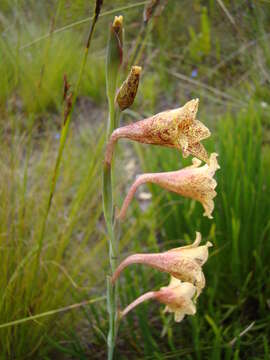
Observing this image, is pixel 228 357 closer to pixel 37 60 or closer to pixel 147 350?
pixel 147 350

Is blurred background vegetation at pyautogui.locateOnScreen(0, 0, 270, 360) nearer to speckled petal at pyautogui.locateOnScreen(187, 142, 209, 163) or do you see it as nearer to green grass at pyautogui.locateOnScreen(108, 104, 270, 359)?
green grass at pyautogui.locateOnScreen(108, 104, 270, 359)

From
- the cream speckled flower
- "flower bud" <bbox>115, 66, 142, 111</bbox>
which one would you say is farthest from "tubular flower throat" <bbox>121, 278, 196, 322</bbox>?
"flower bud" <bbox>115, 66, 142, 111</bbox>

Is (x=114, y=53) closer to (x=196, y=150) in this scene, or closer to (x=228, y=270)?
(x=196, y=150)

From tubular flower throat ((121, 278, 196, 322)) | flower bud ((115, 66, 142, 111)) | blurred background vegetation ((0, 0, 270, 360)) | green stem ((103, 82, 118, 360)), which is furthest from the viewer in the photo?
blurred background vegetation ((0, 0, 270, 360))

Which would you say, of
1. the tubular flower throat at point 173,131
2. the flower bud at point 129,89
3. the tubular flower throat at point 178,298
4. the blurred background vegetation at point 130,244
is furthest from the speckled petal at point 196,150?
the blurred background vegetation at point 130,244

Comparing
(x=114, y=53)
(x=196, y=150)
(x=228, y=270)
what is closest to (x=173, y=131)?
(x=196, y=150)

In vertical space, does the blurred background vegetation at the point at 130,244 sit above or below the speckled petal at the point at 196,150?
below

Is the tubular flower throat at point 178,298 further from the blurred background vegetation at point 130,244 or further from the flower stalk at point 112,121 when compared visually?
the blurred background vegetation at point 130,244
